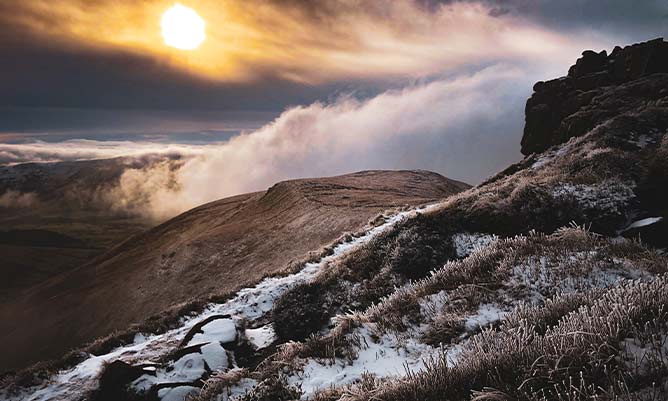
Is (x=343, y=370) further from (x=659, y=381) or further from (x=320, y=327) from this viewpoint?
(x=320, y=327)

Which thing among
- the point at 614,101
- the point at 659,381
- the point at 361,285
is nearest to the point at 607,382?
the point at 659,381

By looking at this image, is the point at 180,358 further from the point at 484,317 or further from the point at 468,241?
the point at 468,241

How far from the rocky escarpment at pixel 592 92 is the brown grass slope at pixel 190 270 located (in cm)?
1542

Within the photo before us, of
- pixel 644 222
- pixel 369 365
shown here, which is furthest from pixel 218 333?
pixel 644 222

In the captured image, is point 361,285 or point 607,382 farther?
point 361,285

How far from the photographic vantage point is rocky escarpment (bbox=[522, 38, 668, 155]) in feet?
88.3

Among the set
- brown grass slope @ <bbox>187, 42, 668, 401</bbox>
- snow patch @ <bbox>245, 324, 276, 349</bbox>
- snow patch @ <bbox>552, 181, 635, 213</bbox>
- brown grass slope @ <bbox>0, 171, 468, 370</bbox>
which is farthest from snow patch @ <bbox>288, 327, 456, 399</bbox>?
brown grass slope @ <bbox>0, 171, 468, 370</bbox>

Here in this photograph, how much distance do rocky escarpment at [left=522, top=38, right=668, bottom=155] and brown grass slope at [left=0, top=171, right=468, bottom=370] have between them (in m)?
15.4

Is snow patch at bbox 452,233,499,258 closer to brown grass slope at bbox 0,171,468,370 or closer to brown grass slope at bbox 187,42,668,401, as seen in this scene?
brown grass slope at bbox 187,42,668,401

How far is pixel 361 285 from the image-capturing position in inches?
483

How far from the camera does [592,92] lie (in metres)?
32.3

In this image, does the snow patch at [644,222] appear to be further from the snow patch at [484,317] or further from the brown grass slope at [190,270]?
the brown grass slope at [190,270]

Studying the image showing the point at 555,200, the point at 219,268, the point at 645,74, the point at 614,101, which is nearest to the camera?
the point at 555,200

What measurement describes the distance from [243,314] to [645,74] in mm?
40393
